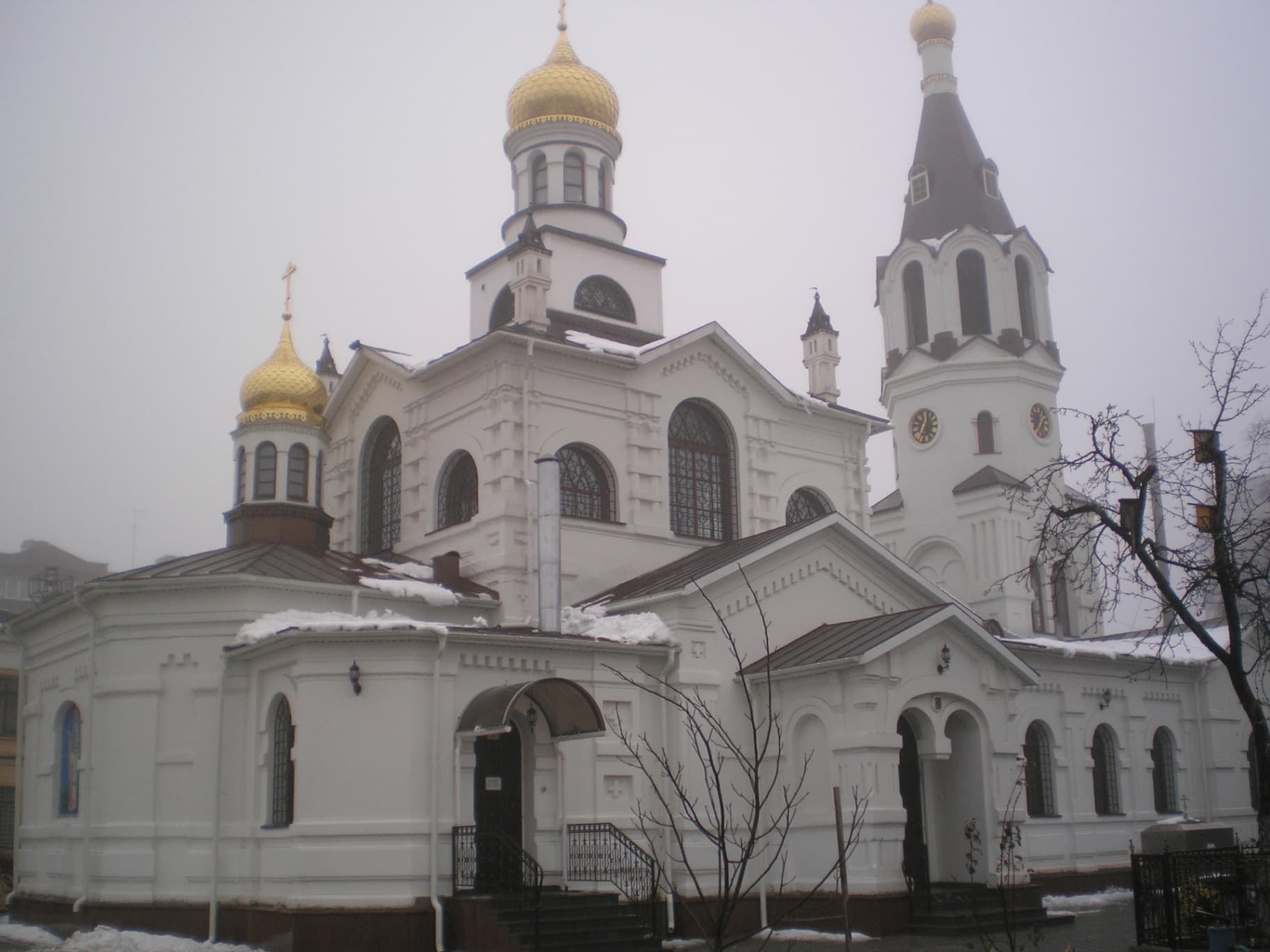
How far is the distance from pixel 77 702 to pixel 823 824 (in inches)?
414

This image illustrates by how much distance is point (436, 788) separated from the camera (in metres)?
16.1

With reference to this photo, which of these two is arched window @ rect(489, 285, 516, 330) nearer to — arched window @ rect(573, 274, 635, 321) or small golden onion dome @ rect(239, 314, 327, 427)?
arched window @ rect(573, 274, 635, 321)

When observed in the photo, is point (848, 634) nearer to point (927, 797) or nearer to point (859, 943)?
point (927, 797)

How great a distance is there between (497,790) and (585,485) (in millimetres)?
6345

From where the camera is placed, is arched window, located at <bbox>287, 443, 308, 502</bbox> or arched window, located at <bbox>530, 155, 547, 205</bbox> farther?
arched window, located at <bbox>530, 155, 547, 205</bbox>

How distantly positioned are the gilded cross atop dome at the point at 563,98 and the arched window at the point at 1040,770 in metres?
14.1

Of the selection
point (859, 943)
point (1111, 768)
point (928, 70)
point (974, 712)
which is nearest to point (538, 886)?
point (859, 943)

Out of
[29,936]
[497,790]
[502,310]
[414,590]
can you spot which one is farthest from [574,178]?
[29,936]

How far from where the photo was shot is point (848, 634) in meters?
18.7

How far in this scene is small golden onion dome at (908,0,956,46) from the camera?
35.8 meters

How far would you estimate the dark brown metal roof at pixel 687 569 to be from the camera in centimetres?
1911

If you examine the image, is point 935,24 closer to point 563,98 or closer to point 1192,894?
point 563,98

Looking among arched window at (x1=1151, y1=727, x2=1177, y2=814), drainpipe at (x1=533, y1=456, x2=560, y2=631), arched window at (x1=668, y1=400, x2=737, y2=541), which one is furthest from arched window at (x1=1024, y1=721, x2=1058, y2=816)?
drainpipe at (x1=533, y1=456, x2=560, y2=631)

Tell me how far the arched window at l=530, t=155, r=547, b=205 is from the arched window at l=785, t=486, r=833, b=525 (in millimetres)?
7748
